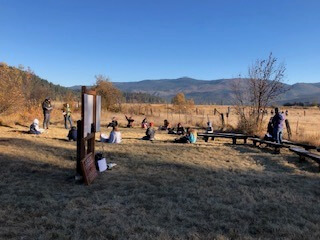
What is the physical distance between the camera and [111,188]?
24.2ft

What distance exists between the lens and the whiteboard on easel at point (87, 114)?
8.12 meters

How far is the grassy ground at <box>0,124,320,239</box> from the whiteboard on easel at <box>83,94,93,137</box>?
3.99 feet

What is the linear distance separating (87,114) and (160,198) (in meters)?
2.98

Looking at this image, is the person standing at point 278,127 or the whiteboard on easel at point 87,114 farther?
the person standing at point 278,127

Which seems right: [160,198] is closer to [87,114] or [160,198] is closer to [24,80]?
[87,114]

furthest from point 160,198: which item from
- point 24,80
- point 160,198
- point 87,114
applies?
point 24,80

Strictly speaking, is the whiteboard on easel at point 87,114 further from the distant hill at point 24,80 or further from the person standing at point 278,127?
the distant hill at point 24,80

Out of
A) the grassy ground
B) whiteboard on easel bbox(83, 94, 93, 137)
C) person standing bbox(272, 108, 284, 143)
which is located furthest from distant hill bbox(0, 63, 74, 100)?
person standing bbox(272, 108, 284, 143)

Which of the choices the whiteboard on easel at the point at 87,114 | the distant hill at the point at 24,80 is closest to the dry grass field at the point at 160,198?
the whiteboard on easel at the point at 87,114

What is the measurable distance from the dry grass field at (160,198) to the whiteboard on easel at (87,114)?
1197 millimetres

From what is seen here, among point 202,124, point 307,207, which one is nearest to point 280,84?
point 202,124

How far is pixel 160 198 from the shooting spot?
665 cm

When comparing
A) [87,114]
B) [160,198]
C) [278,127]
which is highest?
[87,114]

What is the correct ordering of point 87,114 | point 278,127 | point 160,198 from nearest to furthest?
1. point 160,198
2. point 87,114
3. point 278,127
